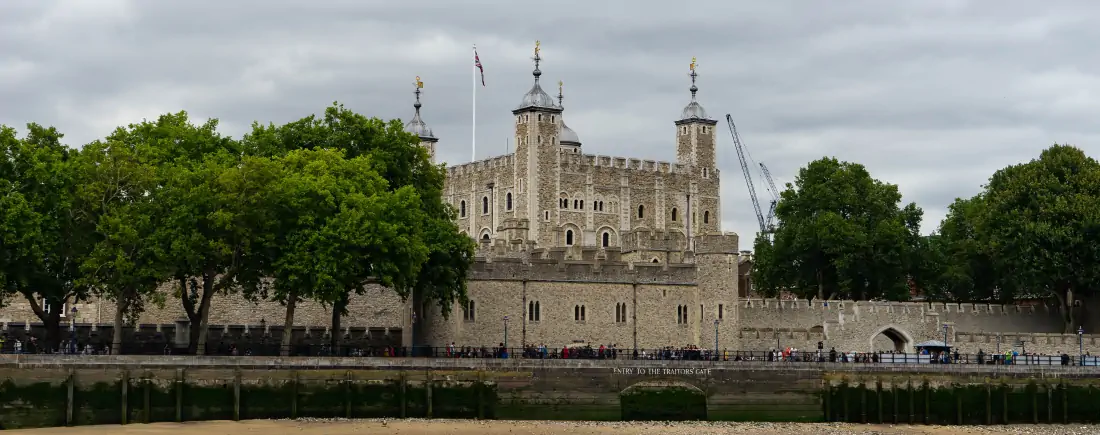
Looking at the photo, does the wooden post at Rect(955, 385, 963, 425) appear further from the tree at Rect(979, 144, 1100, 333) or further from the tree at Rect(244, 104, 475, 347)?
the tree at Rect(979, 144, 1100, 333)

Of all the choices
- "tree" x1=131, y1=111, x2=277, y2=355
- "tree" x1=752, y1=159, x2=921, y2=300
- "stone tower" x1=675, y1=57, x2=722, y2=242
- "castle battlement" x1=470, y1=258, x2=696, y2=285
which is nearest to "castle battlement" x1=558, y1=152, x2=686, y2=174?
"stone tower" x1=675, y1=57, x2=722, y2=242

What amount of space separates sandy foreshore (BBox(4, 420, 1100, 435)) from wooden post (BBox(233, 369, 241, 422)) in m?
0.90

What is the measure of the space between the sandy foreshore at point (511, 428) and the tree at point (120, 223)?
778 centimetres

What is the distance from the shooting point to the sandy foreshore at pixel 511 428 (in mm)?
49000

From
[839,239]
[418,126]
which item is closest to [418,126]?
[418,126]

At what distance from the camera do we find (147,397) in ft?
167

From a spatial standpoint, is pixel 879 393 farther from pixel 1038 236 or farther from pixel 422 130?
pixel 422 130

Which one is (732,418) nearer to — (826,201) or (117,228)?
(117,228)

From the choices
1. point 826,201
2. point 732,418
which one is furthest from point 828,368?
point 826,201

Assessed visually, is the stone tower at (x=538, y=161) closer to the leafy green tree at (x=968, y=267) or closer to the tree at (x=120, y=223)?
the leafy green tree at (x=968, y=267)

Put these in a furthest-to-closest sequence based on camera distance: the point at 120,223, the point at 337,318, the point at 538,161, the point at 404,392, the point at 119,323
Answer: the point at 538,161, the point at 337,318, the point at 119,323, the point at 120,223, the point at 404,392

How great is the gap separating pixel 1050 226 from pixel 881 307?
25.2ft

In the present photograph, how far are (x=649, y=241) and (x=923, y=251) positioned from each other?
16597 mm

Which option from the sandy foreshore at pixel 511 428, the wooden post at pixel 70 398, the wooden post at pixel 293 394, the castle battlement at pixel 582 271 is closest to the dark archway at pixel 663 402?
the sandy foreshore at pixel 511 428
